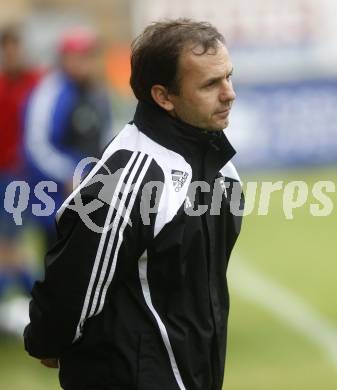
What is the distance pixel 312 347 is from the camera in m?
8.50

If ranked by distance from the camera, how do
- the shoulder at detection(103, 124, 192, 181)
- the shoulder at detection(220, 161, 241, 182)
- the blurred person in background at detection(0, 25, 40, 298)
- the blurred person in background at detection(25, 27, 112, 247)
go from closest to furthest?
the shoulder at detection(103, 124, 192, 181) < the shoulder at detection(220, 161, 241, 182) < the blurred person in background at detection(25, 27, 112, 247) < the blurred person in background at detection(0, 25, 40, 298)

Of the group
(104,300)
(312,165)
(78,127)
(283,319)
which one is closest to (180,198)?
(104,300)

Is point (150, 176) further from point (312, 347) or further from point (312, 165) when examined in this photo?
point (312, 165)

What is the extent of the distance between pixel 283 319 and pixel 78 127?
245cm

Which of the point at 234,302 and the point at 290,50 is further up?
the point at 290,50

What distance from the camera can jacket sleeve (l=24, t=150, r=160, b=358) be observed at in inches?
150

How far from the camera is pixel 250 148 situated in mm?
17766

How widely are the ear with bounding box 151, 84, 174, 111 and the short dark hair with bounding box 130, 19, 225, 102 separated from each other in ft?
0.06

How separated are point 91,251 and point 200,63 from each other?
0.70 m


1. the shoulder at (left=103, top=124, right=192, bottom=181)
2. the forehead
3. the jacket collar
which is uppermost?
the forehead

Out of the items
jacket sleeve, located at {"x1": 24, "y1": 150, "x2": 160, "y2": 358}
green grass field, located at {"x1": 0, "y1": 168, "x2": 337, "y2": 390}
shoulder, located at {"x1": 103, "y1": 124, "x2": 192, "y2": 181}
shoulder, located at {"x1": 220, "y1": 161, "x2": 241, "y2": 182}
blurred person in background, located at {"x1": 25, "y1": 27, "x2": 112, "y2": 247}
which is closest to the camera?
jacket sleeve, located at {"x1": 24, "y1": 150, "x2": 160, "y2": 358}

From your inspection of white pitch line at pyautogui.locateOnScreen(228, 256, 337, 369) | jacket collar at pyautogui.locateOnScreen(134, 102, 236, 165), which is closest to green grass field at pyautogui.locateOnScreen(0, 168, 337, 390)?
white pitch line at pyautogui.locateOnScreen(228, 256, 337, 369)

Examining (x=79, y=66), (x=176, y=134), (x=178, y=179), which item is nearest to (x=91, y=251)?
(x=178, y=179)

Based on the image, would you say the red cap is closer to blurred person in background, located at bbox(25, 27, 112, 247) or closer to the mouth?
blurred person in background, located at bbox(25, 27, 112, 247)
